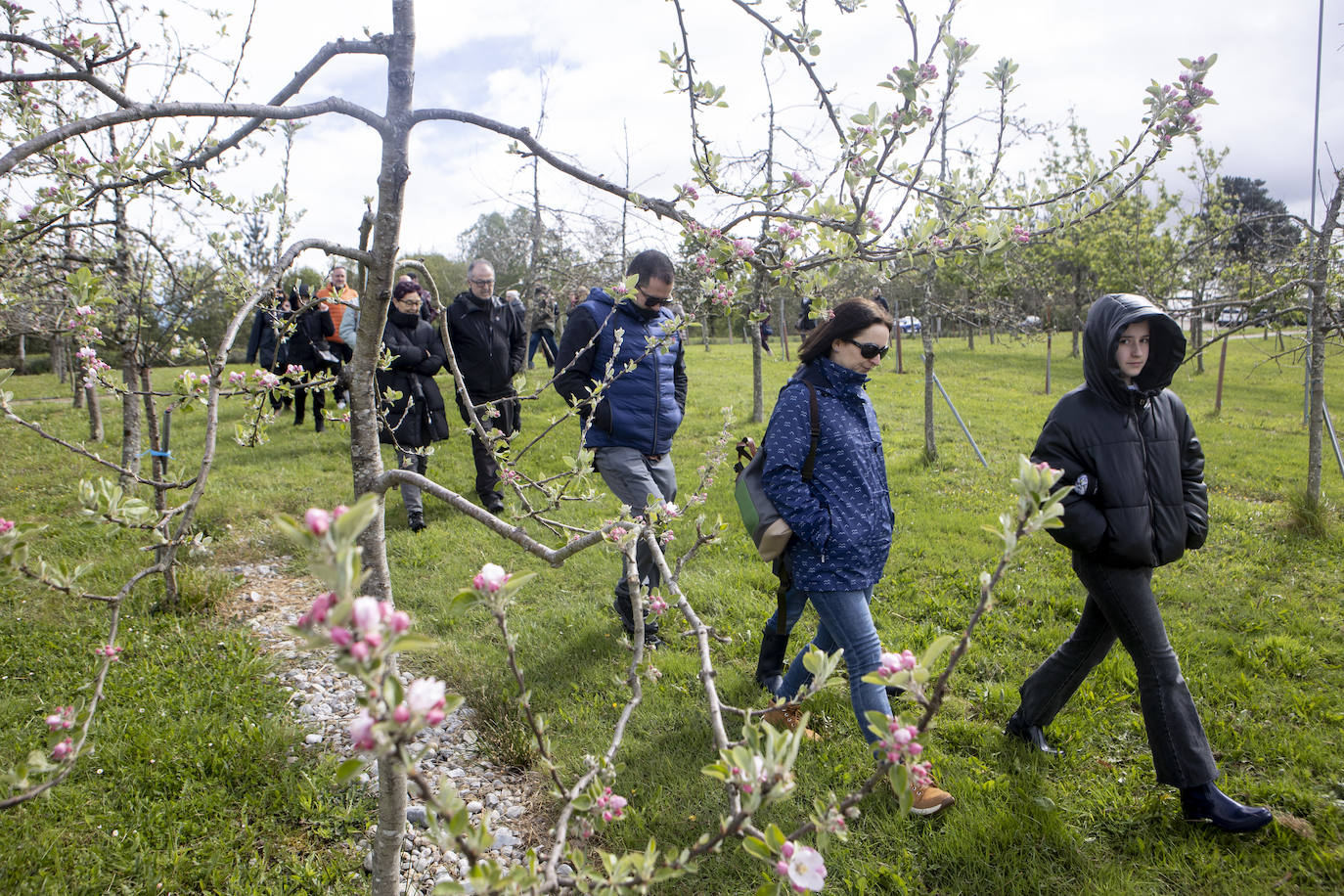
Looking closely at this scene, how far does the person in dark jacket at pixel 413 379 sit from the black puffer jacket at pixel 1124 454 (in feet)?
16.9

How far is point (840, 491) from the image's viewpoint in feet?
10.1

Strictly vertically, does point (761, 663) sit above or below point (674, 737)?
above

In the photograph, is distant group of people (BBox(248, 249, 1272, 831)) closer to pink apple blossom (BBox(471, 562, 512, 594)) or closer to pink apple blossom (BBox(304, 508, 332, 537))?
pink apple blossom (BBox(471, 562, 512, 594))

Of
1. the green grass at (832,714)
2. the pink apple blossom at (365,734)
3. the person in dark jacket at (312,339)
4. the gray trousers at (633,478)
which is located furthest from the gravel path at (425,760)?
the person in dark jacket at (312,339)

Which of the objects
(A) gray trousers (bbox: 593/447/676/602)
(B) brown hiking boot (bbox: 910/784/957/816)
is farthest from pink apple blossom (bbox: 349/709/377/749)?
(A) gray trousers (bbox: 593/447/676/602)

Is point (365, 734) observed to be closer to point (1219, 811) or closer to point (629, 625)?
point (1219, 811)

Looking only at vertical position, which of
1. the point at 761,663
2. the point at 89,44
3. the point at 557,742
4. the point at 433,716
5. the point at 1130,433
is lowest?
the point at 557,742

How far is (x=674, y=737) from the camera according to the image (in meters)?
3.67

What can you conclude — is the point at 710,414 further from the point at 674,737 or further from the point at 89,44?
the point at 89,44

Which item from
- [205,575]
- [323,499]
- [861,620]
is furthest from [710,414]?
[861,620]

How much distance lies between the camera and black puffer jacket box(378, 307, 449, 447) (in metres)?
6.40

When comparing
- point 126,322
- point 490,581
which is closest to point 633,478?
point 490,581

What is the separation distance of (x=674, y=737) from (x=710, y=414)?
28.3 feet

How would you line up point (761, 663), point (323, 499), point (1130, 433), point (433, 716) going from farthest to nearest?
point (323, 499), point (761, 663), point (1130, 433), point (433, 716)
